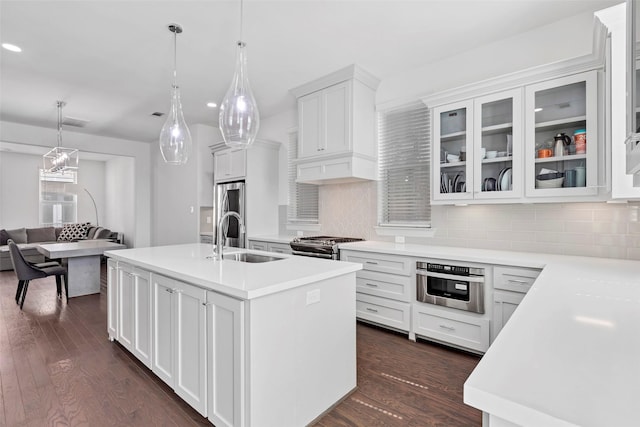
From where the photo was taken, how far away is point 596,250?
8.43 ft

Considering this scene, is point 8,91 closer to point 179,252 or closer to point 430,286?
point 179,252

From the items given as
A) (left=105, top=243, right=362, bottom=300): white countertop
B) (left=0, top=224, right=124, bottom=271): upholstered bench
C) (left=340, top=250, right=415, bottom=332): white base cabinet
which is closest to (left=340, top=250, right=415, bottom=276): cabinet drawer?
(left=340, top=250, right=415, bottom=332): white base cabinet

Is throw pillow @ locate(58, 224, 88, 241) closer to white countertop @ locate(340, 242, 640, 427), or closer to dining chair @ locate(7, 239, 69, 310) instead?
dining chair @ locate(7, 239, 69, 310)

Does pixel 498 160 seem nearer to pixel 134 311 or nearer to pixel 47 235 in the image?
pixel 134 311

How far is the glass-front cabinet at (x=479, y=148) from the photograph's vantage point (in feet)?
8.77

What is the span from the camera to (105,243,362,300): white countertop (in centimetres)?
161

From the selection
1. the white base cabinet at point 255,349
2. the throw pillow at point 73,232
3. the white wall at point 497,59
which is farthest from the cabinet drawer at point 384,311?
Answer: the throw pillow at point 73,232

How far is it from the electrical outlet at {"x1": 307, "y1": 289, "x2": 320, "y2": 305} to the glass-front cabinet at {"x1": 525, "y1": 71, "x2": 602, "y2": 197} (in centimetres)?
196

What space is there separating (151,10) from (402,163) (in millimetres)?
2795

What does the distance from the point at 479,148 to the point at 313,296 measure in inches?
81.7

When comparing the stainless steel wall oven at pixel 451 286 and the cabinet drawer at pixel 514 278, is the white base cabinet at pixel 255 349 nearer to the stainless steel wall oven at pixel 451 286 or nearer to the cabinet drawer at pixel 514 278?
the stainless steel wall oven at pixel 451 286

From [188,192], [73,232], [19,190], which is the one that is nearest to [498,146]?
[188,192]

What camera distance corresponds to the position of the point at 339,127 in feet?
12.1

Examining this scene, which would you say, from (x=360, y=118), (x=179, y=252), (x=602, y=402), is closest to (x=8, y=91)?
(x=179, y=252)
